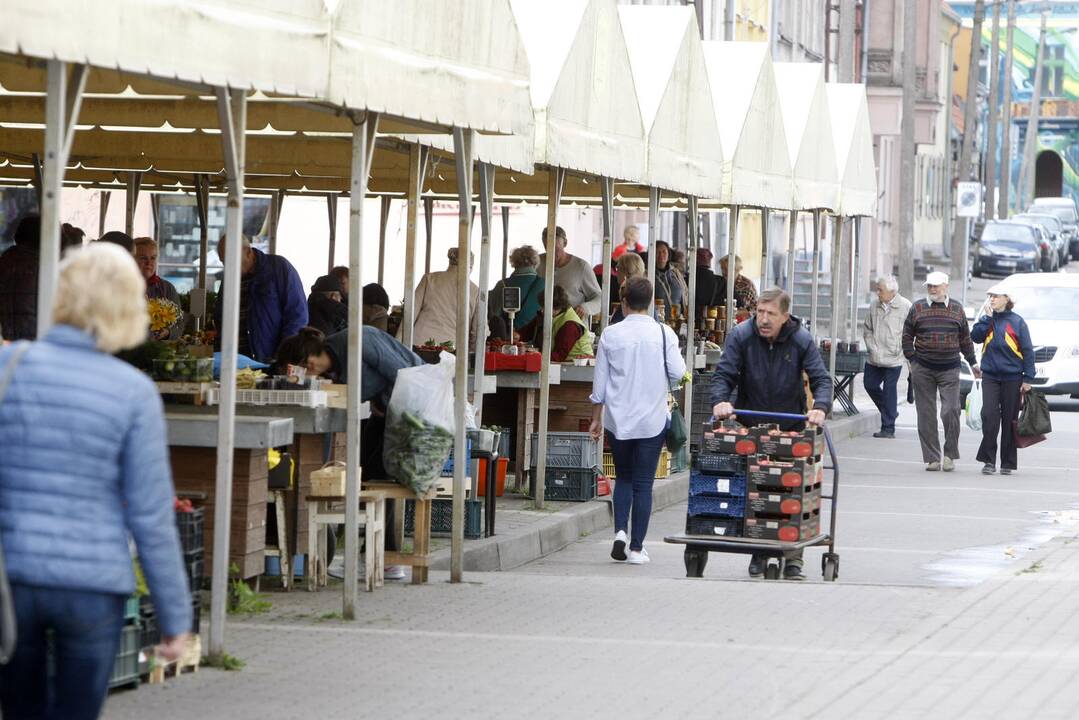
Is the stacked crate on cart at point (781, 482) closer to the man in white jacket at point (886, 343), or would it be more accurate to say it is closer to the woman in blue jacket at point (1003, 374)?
the woman in blue jacket at point (1003, 374)

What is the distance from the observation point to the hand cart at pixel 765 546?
459 inches

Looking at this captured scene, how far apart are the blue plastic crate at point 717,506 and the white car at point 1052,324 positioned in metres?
17.4

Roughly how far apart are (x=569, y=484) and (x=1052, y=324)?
15235 millimetres

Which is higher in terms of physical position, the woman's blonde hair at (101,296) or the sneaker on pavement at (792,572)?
the woman's blonde hair at (101,296)

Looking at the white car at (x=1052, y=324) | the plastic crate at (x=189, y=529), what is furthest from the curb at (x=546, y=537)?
the white car at (x=1052, y=324)

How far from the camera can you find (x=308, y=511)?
1090cm

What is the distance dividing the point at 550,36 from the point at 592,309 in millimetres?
4463

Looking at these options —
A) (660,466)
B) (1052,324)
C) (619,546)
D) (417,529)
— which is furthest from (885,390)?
(417,529)

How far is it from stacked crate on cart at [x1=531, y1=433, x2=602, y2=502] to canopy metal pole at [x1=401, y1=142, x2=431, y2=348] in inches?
109

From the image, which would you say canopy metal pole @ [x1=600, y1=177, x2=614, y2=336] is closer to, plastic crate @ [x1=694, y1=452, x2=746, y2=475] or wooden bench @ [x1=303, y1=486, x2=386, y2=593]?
plastic crate @ [x1=694, y1=452, x2=746, y2=475]

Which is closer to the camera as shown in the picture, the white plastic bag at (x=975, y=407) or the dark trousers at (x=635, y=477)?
the dark trousers at (x=635, y=477)

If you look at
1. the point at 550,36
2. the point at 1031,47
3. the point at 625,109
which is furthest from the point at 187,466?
the point at 1031,47

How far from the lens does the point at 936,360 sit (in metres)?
21.1

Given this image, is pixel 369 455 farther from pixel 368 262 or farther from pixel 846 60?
pixel 368 262
